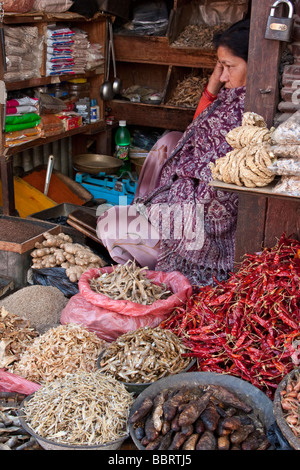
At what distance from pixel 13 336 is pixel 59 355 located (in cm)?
43

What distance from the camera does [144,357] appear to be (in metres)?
2.65

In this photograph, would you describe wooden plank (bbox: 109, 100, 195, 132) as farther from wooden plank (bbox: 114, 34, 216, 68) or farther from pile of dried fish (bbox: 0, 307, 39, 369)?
pile of dried fish (bbox: 0, 307, 39, 369)

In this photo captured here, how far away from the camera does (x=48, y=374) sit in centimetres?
273

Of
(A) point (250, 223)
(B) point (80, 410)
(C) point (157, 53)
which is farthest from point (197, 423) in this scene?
(C) point (157, 53)

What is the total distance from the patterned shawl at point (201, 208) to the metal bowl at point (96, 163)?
1766 mm

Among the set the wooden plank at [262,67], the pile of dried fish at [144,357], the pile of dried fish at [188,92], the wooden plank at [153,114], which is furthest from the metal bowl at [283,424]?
the pile of dried fish at [188,92]

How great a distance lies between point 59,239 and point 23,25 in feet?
6.02

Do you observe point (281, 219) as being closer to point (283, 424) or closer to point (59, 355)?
point (283, 424)

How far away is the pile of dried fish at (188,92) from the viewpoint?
18.7ft

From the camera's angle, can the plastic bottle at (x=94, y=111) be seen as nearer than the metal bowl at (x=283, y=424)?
No

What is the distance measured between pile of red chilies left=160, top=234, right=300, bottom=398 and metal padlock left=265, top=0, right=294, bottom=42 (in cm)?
103

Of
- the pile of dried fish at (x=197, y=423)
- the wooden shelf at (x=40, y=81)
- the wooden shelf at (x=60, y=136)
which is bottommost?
the pile of dried fish at (x=197, y=423)

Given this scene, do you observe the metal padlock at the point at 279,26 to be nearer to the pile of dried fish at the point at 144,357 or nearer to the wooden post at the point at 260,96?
the wooden post at the point at 260,96

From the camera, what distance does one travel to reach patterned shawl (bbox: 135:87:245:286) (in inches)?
140
